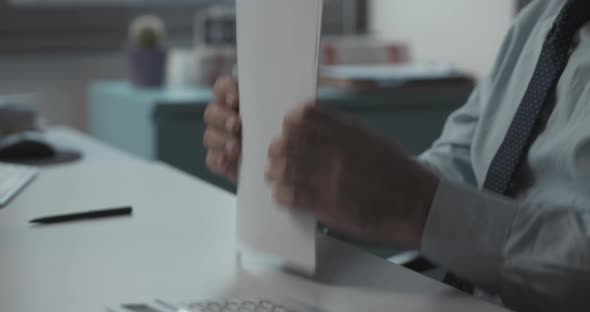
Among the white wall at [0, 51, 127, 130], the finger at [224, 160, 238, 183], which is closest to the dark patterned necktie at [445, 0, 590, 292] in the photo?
the finger at [224, 160, 238, 183]

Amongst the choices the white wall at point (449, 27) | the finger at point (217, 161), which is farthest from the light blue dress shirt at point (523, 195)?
the white wall at point (449, 27)

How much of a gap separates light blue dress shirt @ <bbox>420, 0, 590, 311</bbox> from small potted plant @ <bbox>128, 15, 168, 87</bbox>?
3.67 ft

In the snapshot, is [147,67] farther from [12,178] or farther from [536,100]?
[536,100]

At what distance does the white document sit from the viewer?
75 cm

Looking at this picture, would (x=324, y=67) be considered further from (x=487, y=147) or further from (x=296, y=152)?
(x=296, y=152)

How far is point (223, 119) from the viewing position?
903 mm

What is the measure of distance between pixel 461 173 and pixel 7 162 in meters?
0.77

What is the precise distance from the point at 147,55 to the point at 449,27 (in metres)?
0.89

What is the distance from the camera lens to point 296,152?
0.76 meters

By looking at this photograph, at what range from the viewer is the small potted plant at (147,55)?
219 cm

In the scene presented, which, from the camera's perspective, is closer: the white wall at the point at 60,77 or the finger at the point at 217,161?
the finger at the point at 217,161

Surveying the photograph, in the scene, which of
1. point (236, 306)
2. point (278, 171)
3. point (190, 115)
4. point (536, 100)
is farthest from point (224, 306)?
point (190, 115)

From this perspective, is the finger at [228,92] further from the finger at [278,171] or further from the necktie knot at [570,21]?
the necktie knot at [570,21]

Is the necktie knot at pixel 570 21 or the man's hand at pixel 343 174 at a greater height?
the necktie knot at pixel 570 21
